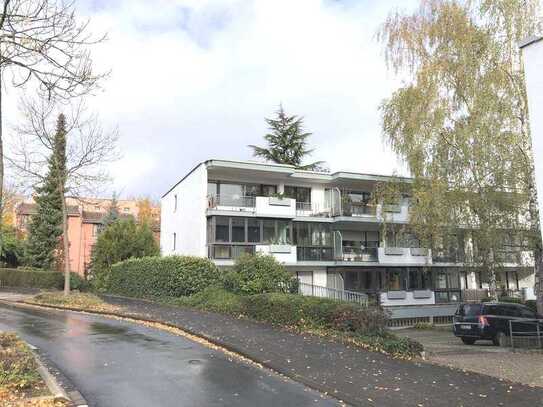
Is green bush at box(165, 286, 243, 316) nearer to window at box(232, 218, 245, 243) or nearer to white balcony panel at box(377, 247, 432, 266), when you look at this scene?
window at box(232, 218, 245, 243)

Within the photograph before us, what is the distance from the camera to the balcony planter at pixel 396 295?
30.4 metres

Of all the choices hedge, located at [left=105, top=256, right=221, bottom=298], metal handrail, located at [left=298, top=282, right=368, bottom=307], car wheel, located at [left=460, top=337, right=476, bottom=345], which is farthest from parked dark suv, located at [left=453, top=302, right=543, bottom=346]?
hedge, located at [left=105, top=256, right=221, bottom=298]

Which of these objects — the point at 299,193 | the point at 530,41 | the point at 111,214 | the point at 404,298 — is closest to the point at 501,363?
the point at 530,41

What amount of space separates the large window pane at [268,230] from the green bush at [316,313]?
1167 cm

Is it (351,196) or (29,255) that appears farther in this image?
(29,255)

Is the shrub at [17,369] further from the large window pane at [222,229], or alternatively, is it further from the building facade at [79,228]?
the building facade at [79,228]

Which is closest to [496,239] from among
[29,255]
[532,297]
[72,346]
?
[72,346]

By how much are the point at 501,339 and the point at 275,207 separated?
14523mm

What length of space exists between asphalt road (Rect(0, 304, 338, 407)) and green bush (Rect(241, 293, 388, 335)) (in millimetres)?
3742

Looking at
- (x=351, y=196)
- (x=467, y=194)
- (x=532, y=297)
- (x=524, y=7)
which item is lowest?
(x=532, y=297)

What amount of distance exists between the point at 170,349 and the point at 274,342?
8.86 feet

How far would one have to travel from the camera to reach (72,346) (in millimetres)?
11969

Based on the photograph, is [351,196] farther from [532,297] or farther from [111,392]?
[111,392]

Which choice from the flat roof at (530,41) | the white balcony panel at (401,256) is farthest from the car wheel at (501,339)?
the white balcony panel at (401,256)
